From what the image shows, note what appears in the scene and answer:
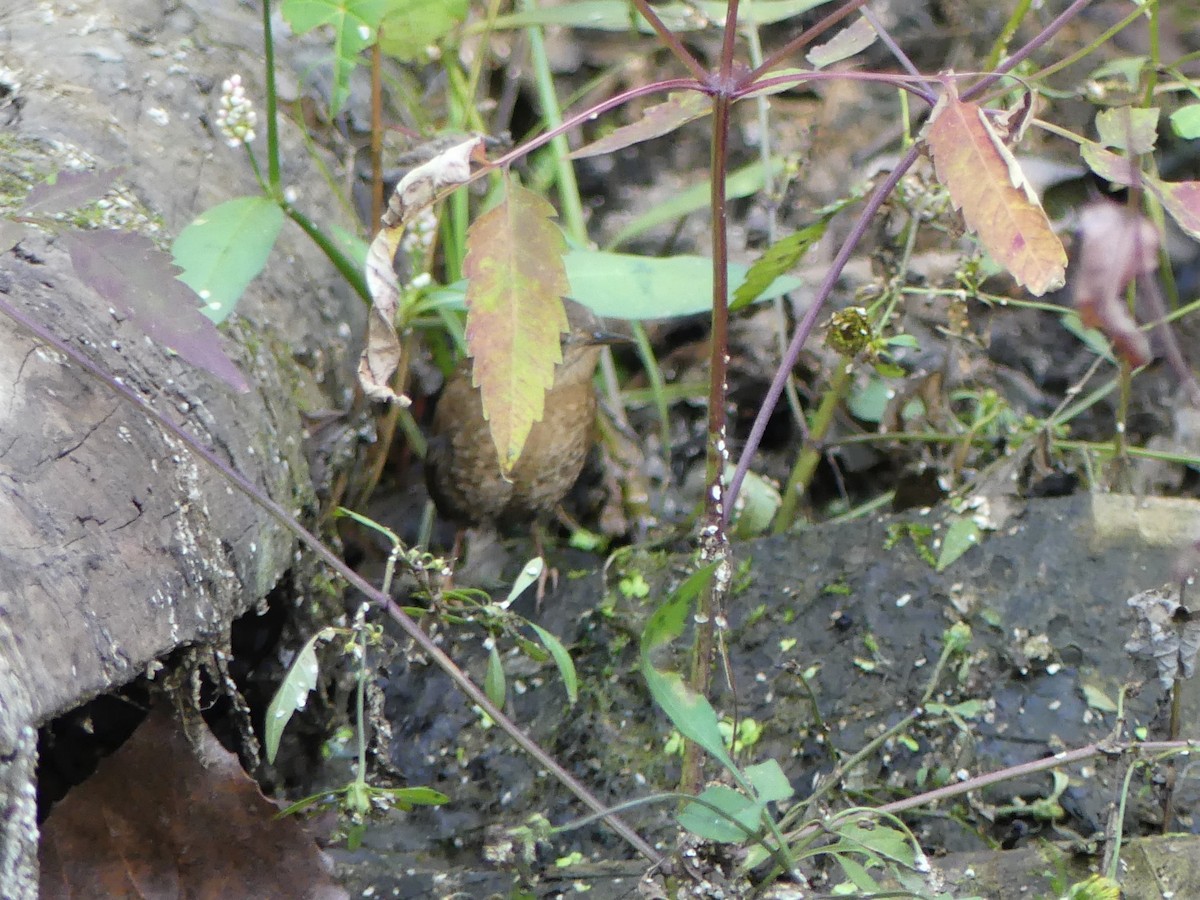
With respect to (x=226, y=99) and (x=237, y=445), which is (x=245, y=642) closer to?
(x=237, y=445)

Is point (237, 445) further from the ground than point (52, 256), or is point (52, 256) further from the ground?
point (52, 256)

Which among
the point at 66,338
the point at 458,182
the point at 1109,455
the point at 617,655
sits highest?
the point at 458,182

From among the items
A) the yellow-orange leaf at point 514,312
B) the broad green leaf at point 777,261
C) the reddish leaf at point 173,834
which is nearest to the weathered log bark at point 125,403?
the reddish leaf at point 173,834

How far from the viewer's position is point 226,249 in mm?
1848

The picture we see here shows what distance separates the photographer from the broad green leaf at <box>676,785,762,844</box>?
1373 mm

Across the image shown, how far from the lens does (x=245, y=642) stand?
2330mm

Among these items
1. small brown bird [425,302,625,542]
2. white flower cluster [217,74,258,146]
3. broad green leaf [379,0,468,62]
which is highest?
broad green leaf [379,0,468,62]

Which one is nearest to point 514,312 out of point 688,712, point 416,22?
point 688,712

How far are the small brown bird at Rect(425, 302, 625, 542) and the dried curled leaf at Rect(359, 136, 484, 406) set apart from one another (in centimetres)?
150

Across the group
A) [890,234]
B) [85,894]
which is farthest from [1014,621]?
[85,894]

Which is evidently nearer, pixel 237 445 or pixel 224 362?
pixel 224 362

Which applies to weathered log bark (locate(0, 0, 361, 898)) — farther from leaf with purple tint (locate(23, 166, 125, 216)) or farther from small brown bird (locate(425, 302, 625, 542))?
small brown bird (locate(425, 302, 625, 542))

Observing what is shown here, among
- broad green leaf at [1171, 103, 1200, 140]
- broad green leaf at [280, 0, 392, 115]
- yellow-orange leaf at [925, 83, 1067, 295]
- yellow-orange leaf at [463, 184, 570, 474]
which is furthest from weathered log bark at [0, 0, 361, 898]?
broad green leaf at [1171, 103, 1200, 140]

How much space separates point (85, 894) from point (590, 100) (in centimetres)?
302
